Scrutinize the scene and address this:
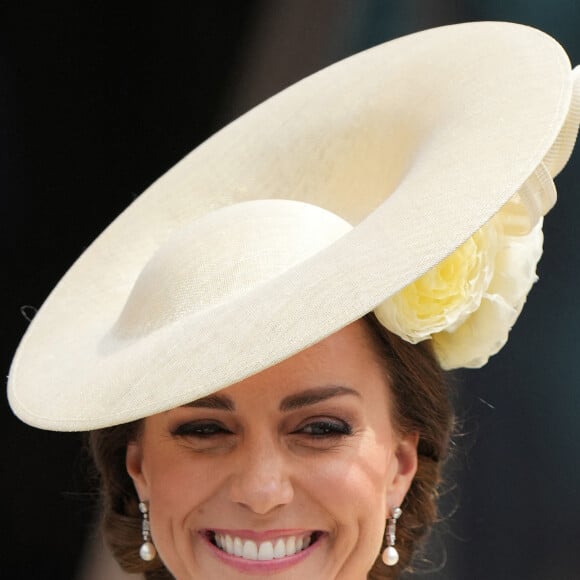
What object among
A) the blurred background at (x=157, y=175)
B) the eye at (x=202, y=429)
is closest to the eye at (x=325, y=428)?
the eye at (x=202, y=429)

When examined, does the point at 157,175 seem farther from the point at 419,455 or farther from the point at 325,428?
the point at 325,428

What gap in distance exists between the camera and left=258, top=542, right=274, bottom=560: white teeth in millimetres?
1823

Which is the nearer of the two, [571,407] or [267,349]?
[267,349]

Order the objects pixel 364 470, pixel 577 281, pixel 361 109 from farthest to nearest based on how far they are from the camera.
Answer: pixel 577 281 → pixel 361 109 → pixel 364 470

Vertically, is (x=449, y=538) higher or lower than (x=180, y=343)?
higher

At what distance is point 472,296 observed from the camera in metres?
1.84

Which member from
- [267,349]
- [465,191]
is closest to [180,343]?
[267,349]

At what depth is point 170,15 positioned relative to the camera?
3068 millimetres

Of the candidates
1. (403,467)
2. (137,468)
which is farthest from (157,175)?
(403,467)

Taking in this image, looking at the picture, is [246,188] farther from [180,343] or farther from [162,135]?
[162,135]

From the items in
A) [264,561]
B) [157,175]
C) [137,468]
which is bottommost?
[264,561]

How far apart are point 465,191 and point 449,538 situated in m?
1.71

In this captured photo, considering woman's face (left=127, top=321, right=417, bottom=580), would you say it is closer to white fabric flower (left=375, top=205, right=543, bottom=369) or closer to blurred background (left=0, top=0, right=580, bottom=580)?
white fabric flower (left=375, top=205, right=543, bottom=369)

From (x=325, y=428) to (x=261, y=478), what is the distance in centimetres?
13
